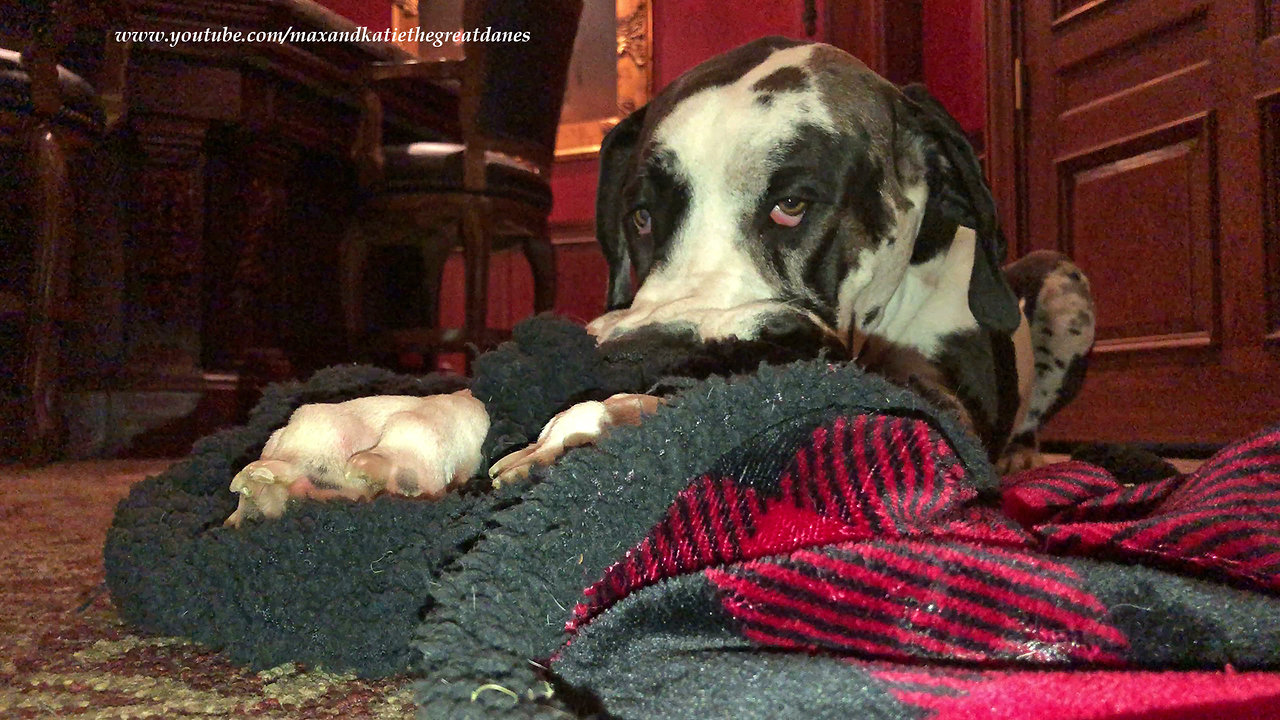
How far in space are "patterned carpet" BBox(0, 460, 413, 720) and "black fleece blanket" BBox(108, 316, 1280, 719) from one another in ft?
0.10

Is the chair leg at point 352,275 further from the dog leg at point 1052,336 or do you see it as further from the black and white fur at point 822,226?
the dog leg at point 1052,336

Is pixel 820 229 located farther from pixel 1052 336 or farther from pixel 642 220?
pixel 1052 336

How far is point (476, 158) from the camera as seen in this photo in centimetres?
315

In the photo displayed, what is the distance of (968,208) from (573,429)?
966mm

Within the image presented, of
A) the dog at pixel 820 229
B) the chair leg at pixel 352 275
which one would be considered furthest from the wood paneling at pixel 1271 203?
the chair leg at pixel 352 275

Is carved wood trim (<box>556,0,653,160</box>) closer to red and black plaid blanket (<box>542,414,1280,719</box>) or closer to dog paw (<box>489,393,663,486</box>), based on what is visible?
dog paw (<box>489,393,663,486</box>)

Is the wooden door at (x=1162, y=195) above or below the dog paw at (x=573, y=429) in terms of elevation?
above

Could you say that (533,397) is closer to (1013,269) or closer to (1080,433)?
(1013,269)

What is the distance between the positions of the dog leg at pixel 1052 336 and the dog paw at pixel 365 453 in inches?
57.0

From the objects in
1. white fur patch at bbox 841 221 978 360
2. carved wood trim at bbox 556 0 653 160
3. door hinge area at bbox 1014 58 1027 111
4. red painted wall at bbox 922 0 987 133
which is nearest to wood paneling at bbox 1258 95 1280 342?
door hinge area at bbox 1014 58 1027 111

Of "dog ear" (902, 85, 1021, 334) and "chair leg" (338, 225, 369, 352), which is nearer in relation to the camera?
"dog ear" (902, 85, 1021, 334)

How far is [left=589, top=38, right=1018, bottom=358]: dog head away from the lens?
3.96ft

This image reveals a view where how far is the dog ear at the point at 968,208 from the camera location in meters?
1.35

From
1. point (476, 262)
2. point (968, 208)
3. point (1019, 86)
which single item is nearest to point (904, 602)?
point (968, 208)
